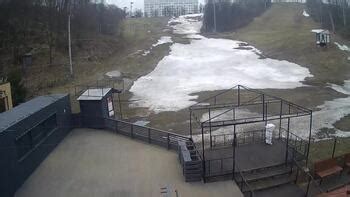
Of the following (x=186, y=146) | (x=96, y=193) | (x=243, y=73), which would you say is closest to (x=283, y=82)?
(x=243, y=73)

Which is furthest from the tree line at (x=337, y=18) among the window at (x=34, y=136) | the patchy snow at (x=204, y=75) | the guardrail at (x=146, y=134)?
the window at (x=34, y=136)

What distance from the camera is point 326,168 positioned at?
15484 mm

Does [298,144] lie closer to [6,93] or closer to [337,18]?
[6,93]

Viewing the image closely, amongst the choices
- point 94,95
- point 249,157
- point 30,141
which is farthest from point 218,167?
point 94,95

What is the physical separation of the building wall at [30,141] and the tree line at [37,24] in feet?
113

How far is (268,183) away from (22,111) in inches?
407

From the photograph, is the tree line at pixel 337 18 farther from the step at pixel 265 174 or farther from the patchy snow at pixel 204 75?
the step at pixel 265 174

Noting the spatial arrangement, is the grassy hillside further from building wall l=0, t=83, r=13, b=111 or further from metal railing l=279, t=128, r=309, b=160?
building wall l=0, t=83, r=13, b=111

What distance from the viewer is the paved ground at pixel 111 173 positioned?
13231mm

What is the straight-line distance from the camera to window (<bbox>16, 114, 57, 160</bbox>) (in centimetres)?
1419

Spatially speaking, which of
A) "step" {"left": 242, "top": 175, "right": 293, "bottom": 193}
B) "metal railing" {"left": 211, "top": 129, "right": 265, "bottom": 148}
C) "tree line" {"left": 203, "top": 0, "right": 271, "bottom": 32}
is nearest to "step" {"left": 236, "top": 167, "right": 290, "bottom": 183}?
"step" {"left": 242, "top": 175, "right": 293, "bottom": 193}

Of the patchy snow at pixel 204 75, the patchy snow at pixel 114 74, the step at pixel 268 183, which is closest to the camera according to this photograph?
the step at pixel 268 183

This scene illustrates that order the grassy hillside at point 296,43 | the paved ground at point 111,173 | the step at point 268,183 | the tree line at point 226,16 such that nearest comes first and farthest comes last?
1. the paved ground at point 111,173
2. the step at point 268,183
3. the grassy hillside at point 296,43
4. the tree line at point 226,16

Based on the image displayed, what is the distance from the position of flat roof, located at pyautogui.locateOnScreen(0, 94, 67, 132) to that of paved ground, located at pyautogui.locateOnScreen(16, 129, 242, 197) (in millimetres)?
2188
